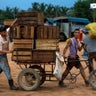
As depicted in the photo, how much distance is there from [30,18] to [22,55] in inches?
40.8

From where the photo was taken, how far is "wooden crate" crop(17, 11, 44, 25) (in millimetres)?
11633

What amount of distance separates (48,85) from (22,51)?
5.21 ft

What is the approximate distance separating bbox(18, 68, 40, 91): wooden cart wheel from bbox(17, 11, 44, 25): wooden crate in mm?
1271

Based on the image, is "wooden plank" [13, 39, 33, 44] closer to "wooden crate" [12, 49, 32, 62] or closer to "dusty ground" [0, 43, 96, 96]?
"wooden crate" [12, 49, 32, 62]

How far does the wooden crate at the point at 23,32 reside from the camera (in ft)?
37.3

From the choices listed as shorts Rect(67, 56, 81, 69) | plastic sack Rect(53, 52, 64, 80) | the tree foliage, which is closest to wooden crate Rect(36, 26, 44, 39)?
plastic sack Rect(53, 52, 64, 80)

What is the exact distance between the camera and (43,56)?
37.1 feet

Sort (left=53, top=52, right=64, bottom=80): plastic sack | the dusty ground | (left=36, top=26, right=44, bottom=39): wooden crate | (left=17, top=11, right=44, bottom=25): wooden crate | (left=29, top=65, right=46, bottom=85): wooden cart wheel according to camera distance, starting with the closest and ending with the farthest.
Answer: the dusty ground < (left=53, top=52, right=64, bottom=80): plastic sack < (left=36, top=26, right=44, bottom=39): wooden crate < (left=17, top=11, right=44, bottom=25): wooden crate < (left=29, top=65, right=46, bottom=85): wooden cart wheel

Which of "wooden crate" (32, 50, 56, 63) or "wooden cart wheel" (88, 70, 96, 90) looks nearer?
"wooden crate" (32, 50, 56, 63)

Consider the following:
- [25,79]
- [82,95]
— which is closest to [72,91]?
[82,95]

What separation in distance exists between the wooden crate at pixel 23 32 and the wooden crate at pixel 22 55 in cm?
37

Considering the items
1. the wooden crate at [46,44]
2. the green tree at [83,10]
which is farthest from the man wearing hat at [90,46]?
the green tree at [83,10]

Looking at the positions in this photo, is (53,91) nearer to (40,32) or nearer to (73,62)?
(73,62)

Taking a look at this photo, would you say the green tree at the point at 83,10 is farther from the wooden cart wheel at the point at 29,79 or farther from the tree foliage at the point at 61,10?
the wooden cart wheel at the point at 29,79
